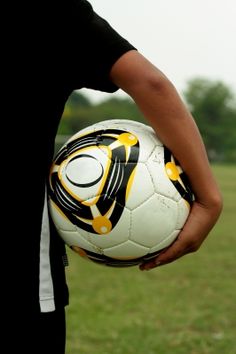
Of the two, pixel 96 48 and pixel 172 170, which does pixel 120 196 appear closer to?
pixel 172 170

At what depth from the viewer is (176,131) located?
67.8 inches

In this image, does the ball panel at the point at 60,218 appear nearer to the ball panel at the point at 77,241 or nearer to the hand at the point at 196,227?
the ball panel at the point at 77,241

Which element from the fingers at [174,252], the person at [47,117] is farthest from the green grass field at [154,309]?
the person at [47,117]

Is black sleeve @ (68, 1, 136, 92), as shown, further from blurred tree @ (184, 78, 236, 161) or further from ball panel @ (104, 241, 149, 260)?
blurred tree @ (184, 78, 236, 161)

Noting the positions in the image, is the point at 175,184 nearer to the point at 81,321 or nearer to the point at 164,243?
the point at 164,243

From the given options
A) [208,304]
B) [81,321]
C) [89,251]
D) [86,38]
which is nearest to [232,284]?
[208,304]

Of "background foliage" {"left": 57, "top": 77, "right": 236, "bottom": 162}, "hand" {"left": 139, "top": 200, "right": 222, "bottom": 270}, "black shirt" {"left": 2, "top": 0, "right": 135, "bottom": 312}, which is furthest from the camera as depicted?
"background foliage" {"left": 57, "top": 77, "right": 236, "bottom": 162}

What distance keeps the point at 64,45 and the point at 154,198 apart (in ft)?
1.58

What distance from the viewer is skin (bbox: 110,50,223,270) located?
1660 mm

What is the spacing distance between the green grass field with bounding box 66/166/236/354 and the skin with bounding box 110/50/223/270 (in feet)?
7.11

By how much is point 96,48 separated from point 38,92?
18 cm

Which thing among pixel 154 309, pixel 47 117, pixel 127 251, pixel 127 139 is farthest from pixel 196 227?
pixel 154 309

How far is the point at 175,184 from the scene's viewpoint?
71.8 inches

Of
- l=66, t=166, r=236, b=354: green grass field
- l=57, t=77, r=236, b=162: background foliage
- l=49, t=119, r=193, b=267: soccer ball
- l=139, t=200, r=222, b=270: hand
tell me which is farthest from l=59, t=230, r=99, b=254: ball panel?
l=57, t=77, r=236, b=162: background foliage
